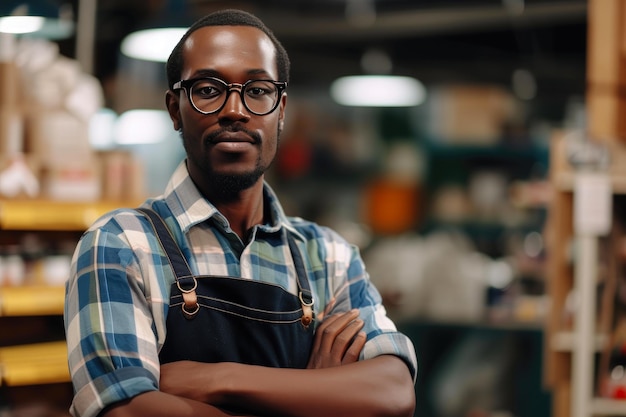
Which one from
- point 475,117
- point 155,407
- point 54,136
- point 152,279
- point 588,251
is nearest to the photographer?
point 155,407

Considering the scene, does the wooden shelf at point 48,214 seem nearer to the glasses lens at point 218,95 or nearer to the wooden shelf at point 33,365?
the wooden shelf at point 33,365

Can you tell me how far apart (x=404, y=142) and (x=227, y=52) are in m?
9.35

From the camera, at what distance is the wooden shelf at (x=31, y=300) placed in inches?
147

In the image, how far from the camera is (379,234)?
1059 cm

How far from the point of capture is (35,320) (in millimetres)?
3961

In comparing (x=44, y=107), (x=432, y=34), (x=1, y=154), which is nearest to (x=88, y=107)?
(x=44, y=107)

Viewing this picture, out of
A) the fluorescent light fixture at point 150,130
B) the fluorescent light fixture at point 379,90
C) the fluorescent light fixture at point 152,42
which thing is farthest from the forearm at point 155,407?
the fluorescent light fixture at point 379,90

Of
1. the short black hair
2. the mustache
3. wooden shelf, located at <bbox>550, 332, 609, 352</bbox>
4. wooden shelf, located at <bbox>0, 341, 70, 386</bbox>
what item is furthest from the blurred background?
the mustache

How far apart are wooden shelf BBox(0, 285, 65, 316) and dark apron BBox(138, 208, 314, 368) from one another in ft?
6.68

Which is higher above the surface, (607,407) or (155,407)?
(155,407)

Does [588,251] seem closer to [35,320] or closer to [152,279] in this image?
[35,320]

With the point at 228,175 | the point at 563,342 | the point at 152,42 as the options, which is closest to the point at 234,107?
the point at 228,175

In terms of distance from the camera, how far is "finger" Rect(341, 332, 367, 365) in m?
1.97

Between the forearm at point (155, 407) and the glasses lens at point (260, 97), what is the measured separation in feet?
1.90
